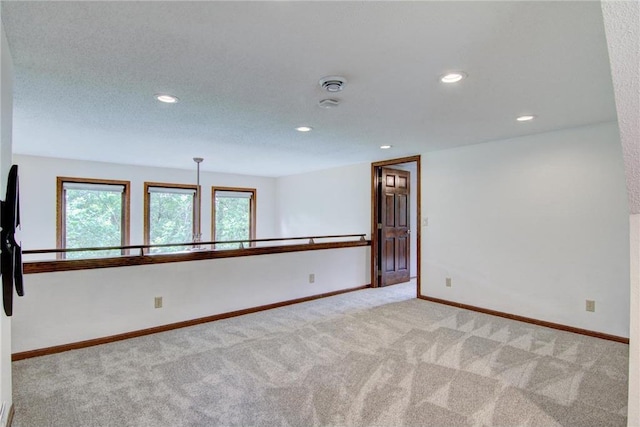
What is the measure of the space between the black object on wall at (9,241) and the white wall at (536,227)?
4.29m

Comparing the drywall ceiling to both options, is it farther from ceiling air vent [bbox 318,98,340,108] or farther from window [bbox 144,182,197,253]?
window [bbox 144,182,197,253]

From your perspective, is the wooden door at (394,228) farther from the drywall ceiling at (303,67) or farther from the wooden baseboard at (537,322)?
the drywall ceiling at (303,67)

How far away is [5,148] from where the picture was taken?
1773 mm


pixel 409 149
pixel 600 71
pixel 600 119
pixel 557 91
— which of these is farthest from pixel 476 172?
pixel 600 71

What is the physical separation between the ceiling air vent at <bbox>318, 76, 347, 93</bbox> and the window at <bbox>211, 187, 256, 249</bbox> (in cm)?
507

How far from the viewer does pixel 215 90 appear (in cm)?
242

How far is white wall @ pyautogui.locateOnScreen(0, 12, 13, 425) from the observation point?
1.64m

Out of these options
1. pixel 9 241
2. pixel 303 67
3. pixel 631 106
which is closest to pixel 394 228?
pixel 303 67

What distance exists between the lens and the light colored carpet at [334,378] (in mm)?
1989

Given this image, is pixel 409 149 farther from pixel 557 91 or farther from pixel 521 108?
pixel 557 91

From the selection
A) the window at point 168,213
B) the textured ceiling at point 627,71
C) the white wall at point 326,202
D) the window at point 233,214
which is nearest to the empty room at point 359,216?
the textured ceiling at point 627,71

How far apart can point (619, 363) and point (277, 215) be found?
6.21 metres

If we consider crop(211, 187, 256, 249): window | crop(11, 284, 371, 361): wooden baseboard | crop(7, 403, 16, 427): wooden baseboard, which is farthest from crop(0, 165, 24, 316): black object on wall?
crop(211, 187, 256, 249): window

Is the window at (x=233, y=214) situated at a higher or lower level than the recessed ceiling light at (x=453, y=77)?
lower
